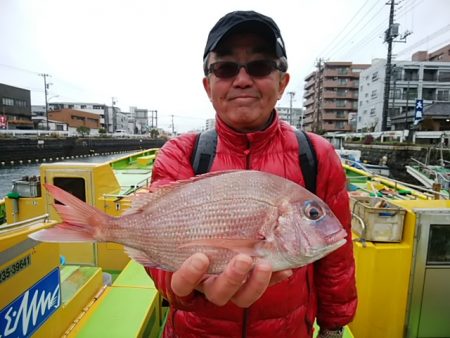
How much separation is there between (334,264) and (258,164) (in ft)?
2.50

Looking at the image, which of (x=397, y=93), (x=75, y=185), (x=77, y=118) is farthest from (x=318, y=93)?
(x=75, y=185)

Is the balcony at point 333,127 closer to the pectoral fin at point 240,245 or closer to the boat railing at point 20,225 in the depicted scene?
the boat railing at point 20,225

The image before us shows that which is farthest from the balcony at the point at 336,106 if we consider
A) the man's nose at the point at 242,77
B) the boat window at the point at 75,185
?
the man's nose at the point at 242,77

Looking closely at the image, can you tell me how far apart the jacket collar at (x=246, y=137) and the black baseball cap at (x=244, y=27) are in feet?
1.37

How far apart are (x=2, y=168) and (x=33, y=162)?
455 centimetres

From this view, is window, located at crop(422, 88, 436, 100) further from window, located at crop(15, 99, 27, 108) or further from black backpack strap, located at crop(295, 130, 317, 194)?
window, located at crop(15, 99, 27, 108)

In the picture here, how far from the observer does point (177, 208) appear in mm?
1402

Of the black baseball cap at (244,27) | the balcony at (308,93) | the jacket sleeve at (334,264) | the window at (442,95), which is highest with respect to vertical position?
the balcony at (308,93)

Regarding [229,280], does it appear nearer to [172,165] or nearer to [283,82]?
[172,165]

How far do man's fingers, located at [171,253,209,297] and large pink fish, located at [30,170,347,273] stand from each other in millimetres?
87

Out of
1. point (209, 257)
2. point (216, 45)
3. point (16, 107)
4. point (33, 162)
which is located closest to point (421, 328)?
point (209, 257)

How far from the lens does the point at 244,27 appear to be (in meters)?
1.53

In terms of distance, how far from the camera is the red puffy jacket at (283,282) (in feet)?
5.14

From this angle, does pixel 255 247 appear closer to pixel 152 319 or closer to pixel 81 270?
pixel 152 319
